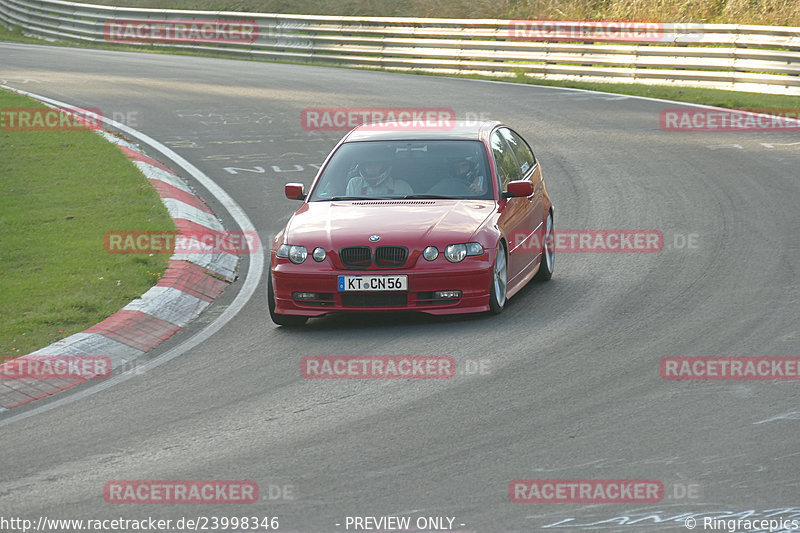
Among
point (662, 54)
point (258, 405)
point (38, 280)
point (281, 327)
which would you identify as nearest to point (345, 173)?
point (281, 327)

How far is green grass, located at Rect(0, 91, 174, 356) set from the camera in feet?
32.6

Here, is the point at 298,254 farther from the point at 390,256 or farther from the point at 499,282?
the point at 499,282

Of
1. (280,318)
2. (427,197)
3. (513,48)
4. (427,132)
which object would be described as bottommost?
(280,318)

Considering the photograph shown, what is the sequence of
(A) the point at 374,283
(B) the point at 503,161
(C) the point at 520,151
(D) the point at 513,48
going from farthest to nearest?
(D) the point at 513,48 < (C) the point at 520,151 < (B) the point at 503,161 < (A) the point at 374,283

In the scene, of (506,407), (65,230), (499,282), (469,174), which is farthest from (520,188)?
(65,230)

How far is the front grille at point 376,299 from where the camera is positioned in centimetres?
949

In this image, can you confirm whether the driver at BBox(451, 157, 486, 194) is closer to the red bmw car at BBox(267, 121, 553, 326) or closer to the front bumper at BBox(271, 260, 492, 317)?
the red bmw car at BBox(267, 121, 553, 326)

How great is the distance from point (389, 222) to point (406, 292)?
68 cm

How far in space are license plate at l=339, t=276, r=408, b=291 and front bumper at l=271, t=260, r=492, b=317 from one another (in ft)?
0.11

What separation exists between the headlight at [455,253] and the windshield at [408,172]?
3.21 feet

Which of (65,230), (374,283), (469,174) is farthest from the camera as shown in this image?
(65,230)

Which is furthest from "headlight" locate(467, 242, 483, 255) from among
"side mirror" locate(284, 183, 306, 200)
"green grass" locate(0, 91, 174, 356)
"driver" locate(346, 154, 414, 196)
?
"green grass" locate(0, 91, 174, 356)

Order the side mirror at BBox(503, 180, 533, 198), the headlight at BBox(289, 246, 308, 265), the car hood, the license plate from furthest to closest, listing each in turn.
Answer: the side mirror at BBox(503, 180, 533, 198) < the headlight at BBox(289, 246, 308, 265) < the car hood < the license plate

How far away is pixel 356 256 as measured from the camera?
9.56m
